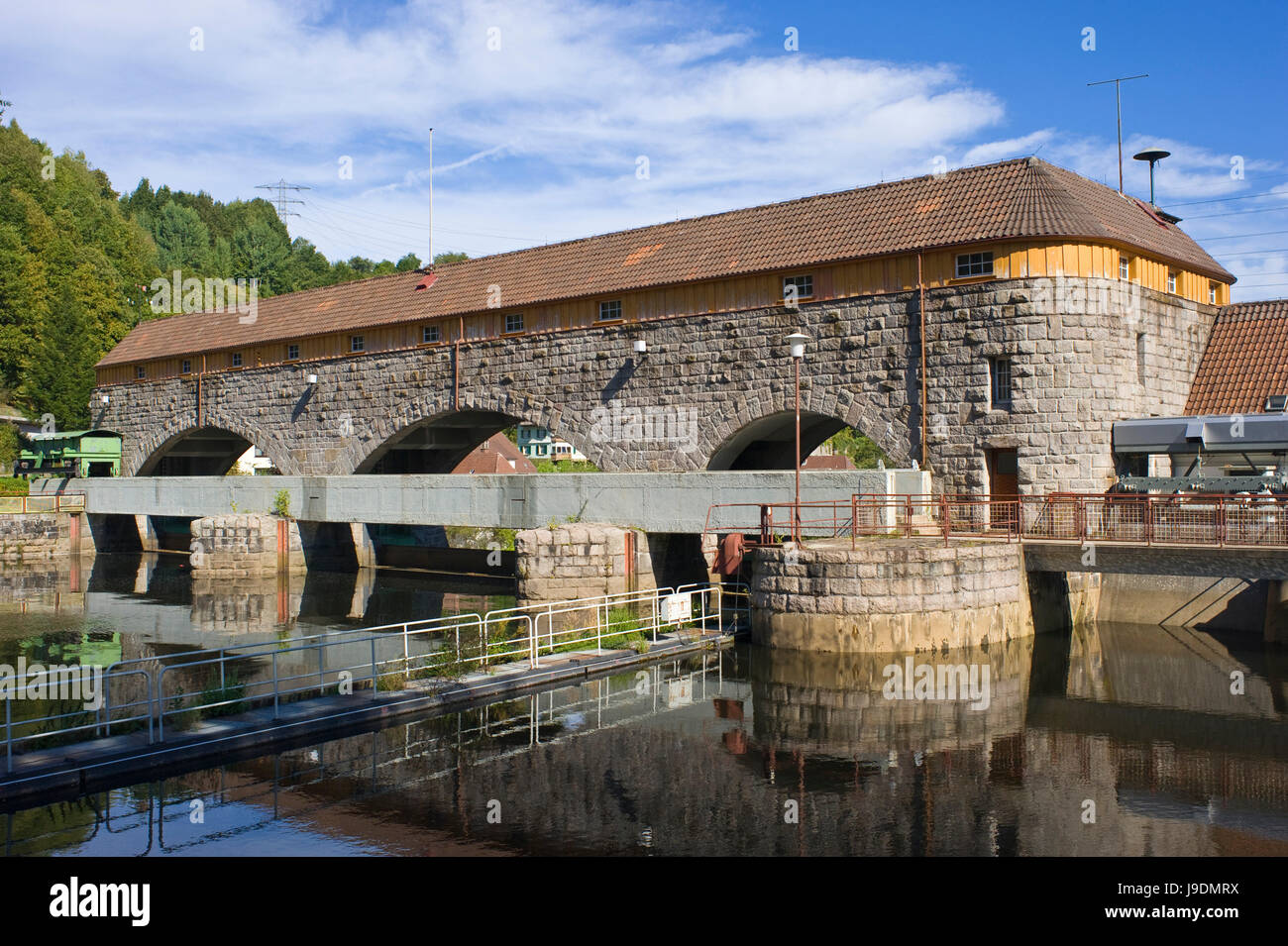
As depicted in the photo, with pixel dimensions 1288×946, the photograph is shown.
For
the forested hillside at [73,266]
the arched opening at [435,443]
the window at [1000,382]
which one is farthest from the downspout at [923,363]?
the forested hillside at [73,266]

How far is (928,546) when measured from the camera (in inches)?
784

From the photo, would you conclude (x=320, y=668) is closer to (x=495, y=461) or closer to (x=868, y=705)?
(x=868, y=705)

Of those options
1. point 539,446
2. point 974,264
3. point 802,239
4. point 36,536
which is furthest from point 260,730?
point 539,446

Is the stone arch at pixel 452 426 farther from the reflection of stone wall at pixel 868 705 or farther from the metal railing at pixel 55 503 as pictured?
the metal railing at pixel 55 503

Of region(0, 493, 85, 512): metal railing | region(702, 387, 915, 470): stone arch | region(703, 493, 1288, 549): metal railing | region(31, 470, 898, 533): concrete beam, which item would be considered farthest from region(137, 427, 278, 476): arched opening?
region(703, 493, 1288, 549): metal railing

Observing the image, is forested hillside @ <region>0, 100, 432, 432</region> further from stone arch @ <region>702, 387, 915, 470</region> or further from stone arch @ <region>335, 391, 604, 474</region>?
stone arch @ <region>702, 387, 915, 470</region>

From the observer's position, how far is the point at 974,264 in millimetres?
24422

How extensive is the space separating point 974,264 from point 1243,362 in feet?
24.8

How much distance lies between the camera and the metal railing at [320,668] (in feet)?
43.5

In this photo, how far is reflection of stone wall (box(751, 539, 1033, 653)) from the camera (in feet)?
61.9

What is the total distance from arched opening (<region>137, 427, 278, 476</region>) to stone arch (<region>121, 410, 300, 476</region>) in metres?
0.04
